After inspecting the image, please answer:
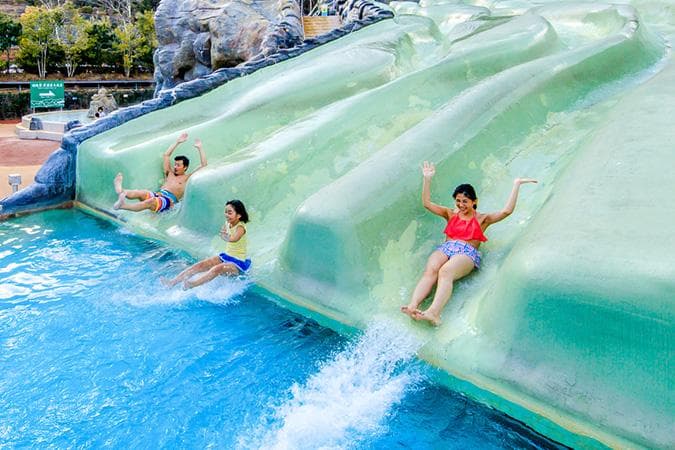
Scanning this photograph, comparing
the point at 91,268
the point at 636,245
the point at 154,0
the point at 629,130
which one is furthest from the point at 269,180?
the point at 154,0

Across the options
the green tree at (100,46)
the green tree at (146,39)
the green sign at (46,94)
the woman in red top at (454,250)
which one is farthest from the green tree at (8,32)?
the woman in red top at (454,250)

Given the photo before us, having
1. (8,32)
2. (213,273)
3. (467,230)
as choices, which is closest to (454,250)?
(467,230)

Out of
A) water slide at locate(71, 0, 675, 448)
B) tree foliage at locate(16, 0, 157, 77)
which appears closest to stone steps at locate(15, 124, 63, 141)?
water slide at locate(71, 0, 675, 448)

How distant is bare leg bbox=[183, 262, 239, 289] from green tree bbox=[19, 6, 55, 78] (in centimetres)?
2551

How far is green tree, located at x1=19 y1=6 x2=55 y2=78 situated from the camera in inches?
1004

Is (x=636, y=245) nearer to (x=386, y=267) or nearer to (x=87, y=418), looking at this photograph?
(x=386, y=267)

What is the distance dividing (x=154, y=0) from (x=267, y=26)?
32121 mm

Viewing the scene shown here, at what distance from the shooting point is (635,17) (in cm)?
612

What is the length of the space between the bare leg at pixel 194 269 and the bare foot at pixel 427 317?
5.57 ft

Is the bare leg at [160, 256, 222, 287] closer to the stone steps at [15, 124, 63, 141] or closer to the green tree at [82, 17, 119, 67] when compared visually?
the stone steps at [15, 124, 63, 141]

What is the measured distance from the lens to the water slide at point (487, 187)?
2.63 meters

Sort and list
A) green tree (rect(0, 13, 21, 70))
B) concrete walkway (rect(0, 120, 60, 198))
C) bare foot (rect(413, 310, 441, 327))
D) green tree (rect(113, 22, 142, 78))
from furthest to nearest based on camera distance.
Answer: green tree (rect(113, 22, 142, 78)) < green tree (rect(0, 13, 21, 70)) < concrete walkway (rect(0, 120, 60, 198)) < bare foot (rect(413, 310, 441, 327))

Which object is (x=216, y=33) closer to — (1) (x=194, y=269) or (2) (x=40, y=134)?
(1) (x=194, y=269)

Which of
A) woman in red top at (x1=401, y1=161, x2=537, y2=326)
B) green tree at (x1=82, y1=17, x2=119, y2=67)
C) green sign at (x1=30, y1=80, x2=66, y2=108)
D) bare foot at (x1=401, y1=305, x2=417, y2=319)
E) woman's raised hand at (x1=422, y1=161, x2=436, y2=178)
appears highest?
woman's raised hand at (x1=422, y1=161, x2=436, y2=178)
